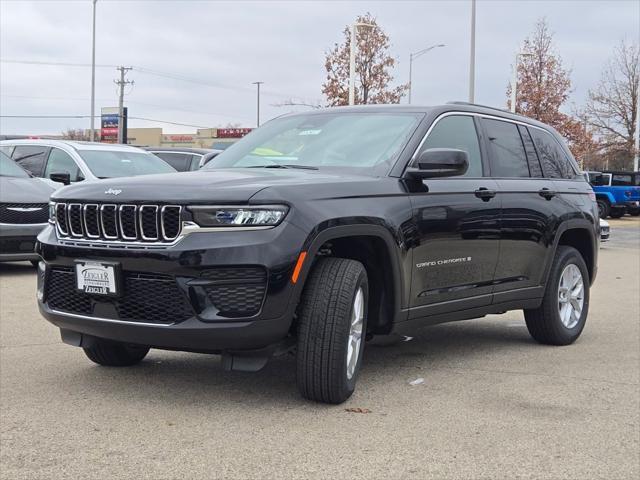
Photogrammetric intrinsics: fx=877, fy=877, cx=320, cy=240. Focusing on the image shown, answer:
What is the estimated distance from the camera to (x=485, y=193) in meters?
6.08

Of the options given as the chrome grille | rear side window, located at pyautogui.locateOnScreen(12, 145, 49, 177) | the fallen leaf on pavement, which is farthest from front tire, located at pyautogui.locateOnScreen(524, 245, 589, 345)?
rear side window, located at pyautogui.locateOnScreen(12, 145, 49, 177)

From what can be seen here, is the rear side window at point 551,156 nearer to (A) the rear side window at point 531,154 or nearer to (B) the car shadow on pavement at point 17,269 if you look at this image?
(A) the rear side window at point 531,154

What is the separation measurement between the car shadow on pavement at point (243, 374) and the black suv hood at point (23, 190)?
5.11m

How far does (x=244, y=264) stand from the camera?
4359 mm

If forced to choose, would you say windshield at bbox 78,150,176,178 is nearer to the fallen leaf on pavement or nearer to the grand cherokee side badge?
the grand cherokee side badge

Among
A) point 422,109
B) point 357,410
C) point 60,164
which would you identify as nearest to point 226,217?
point 357,410

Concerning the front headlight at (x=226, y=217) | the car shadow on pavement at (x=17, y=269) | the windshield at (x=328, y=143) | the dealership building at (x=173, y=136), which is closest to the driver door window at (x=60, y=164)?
the car shadow on pavement at (x=17, y=269)

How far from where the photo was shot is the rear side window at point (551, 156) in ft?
23.6

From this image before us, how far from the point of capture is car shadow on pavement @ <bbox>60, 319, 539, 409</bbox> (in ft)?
16.5

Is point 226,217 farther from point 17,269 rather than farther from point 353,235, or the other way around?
point 17,269

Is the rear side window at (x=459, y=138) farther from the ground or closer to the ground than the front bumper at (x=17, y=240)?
farther from the ground

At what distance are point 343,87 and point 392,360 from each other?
34915mm

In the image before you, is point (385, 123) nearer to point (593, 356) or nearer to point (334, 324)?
point (334, 324)

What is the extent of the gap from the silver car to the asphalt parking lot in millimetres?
3739
